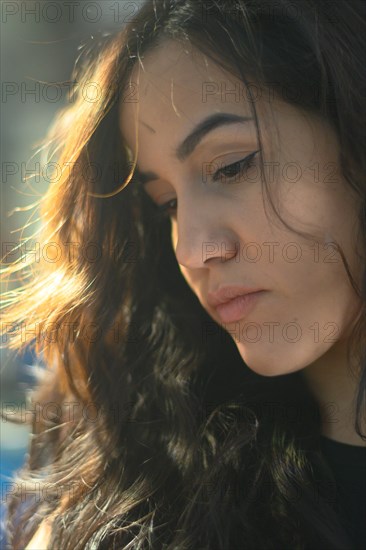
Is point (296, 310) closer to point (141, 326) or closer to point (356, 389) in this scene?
point (356, 389)

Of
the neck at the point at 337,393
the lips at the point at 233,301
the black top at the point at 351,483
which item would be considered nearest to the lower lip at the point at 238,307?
the lips at the point at 233,301

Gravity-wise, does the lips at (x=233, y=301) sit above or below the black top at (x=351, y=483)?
above

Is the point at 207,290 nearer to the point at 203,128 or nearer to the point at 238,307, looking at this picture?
the point at 238,307

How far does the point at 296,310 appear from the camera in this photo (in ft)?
5.02

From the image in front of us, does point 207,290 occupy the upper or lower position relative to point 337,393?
upper

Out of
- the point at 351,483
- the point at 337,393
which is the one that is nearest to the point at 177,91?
the point at 337,393

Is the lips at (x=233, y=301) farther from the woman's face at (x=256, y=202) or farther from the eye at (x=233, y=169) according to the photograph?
the eye at (x=233, y=169)

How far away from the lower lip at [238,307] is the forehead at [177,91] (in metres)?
0.37

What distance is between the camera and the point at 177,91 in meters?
1.56

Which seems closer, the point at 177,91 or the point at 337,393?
the point at 177,91

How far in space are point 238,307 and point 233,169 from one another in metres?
0.29

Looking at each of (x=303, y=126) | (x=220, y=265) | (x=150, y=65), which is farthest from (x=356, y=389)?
(x=150, y=65)

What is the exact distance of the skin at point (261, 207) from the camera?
1479 millimetres

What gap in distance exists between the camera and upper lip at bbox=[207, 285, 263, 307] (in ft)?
5.15
